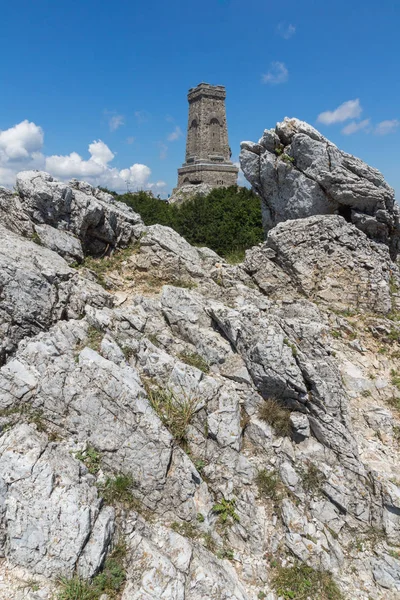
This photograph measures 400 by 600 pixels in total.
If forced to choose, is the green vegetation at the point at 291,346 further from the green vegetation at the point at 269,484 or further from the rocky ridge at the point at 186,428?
the green vegetation at the point at 269,484

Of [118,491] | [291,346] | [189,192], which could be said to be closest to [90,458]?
[118,491]

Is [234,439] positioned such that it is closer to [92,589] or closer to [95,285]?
[92,589]

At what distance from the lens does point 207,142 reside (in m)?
68.2

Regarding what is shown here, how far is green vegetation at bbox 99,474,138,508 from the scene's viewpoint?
24.2 feet

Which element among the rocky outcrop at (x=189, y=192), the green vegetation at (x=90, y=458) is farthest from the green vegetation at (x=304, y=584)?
the rocky outcrop at (x=189, y=192)

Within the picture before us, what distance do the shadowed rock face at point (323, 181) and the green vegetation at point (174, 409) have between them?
31.7 ft

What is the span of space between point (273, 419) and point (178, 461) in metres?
2.73

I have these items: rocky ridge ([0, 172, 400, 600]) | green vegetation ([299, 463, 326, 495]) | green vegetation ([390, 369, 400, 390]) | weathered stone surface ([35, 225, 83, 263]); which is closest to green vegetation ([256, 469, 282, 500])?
rocky ridge ([0, 172, 400, 600])

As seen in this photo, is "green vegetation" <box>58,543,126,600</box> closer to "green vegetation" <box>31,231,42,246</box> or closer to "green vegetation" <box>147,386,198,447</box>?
"green vegetation" <box>147,386,198,447</box>

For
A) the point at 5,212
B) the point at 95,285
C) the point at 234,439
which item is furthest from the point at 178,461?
the point at 5,212

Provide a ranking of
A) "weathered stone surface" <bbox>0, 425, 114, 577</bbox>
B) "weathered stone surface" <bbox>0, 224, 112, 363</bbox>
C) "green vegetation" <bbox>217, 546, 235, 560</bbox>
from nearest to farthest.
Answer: "weathered stone surface" <bbox>0, 425, 114, 577</bbox>, "green vegetation" <bbox>217, 546, 235, 560</bbox>, "weathered stone surface" <bbox>0, 224, 112, 363</bbox>

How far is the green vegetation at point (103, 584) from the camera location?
241 inches

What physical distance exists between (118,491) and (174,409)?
216 cm

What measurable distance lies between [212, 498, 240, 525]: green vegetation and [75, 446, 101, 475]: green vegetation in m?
2.82
